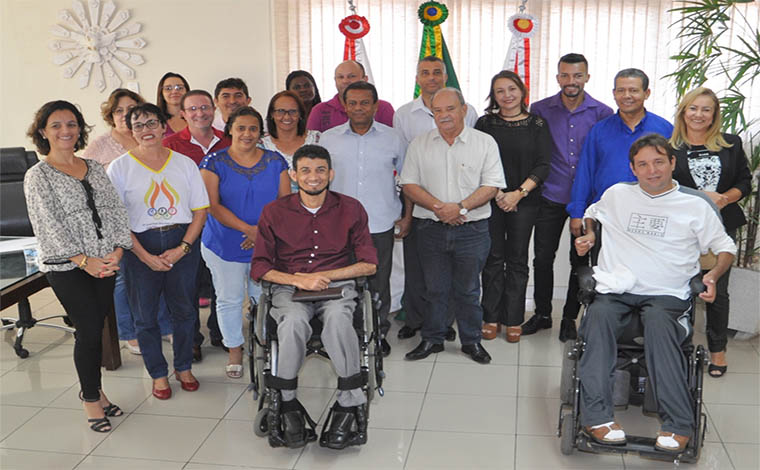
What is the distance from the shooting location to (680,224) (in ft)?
9.79

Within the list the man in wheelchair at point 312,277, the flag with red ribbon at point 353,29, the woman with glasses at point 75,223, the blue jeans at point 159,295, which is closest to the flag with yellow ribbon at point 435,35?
the flag with red ribbon at point 353,29

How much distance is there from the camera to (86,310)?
3.03 meters

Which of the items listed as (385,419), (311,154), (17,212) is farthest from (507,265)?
(17,212)

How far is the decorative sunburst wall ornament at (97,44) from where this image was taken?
19.4 ft

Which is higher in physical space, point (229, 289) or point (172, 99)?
point (172, 99)

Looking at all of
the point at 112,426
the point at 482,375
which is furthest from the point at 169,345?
the point at 482,375

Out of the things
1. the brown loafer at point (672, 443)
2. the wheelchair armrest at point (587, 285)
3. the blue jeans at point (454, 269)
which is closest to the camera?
the brown loafer at point (672, 443)

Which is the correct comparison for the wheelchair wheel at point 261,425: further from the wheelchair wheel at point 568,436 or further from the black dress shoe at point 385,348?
the wheelchair wheel at point 568,436

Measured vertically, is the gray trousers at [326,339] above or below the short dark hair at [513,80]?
below

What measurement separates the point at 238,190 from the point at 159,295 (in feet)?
2.05

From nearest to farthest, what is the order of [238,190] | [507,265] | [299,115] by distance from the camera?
[238,190] < [299,115] < [507,265]

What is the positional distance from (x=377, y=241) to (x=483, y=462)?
1.34m

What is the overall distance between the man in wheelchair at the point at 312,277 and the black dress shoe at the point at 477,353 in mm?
983

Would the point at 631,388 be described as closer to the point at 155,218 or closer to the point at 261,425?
the point at 261,425
